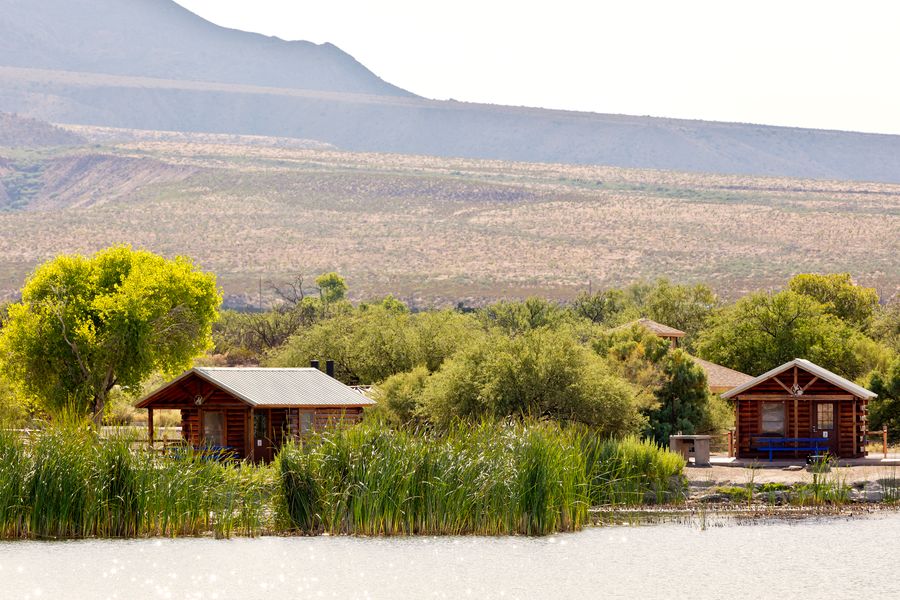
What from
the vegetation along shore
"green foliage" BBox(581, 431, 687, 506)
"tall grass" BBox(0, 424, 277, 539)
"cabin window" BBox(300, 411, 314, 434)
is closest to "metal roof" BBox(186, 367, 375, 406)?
"cabin window" BBox(300, 411, 314, 434)

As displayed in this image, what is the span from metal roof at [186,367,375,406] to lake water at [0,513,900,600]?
59.0ft

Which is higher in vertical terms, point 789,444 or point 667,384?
point 667,384

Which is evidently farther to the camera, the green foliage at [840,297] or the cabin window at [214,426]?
the green foliage at [840,297]

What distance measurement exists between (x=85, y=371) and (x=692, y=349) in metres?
34.1

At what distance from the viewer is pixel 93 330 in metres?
53.0

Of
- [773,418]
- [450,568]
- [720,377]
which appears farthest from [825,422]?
[450,568]

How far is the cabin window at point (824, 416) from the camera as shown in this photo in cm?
5197

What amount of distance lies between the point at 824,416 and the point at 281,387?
17.8 meters

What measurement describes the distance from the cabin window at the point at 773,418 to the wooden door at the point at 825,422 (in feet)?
3.56

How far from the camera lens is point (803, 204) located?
616 feet

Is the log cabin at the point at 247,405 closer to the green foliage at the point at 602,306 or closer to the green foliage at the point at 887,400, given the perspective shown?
the green foliage at the point at 887,400

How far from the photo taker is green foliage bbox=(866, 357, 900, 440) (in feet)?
190

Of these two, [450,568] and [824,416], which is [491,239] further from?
[450,568]

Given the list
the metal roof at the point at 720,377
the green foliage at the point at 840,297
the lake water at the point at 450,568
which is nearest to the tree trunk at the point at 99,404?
the lake water at the point at 450,568
